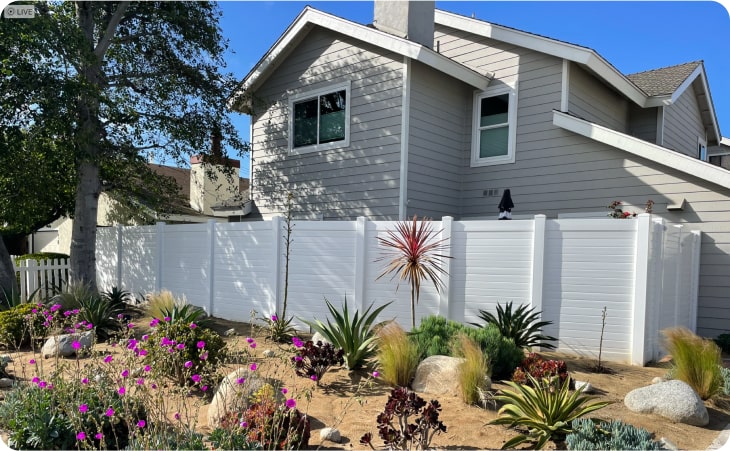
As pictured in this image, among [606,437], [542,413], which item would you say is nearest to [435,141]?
[542,413]

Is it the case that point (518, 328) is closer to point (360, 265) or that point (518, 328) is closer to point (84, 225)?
point (360, 265)

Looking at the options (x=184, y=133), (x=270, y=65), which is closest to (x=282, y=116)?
(x=270, y=65)

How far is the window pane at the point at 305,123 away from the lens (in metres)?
11.9

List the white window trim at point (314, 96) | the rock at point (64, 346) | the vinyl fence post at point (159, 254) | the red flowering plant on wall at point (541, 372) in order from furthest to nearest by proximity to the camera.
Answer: the vinyl fence post at point (159, 254) → the white window trim at point (314, 96) → the rock at point (64, 346) → the red flowering plant on wall at point (541, 372)

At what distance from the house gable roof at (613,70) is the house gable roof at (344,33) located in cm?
114

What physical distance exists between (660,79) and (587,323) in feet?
31.3

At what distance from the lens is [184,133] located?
11.1 m

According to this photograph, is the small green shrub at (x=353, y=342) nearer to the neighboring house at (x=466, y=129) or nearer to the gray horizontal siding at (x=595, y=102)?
the neighboring house at (x=466, y=129)

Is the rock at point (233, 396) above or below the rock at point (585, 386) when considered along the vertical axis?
above

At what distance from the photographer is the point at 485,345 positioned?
563 cm

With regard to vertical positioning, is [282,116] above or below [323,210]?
above

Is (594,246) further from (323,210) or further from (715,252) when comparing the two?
(323,210)

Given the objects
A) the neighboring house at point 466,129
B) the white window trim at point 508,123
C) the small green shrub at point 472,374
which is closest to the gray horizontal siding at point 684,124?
the neighboring house at point 466,129

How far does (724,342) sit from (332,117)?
9.64 m
